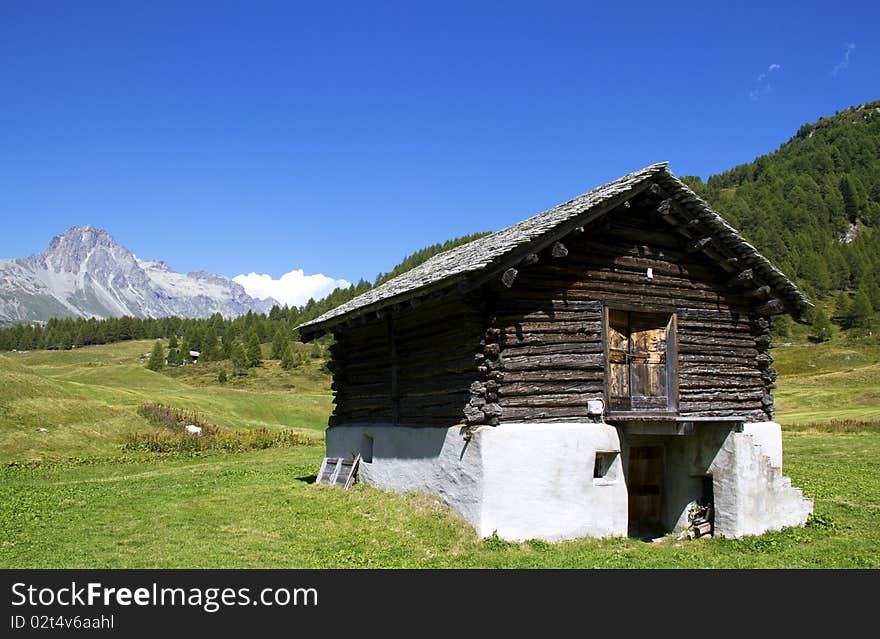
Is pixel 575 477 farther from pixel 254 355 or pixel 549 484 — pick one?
pixel 254 355

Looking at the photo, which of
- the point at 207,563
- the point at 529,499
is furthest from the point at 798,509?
the point at 207,563

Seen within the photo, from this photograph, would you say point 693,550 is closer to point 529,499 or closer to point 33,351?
point 529,499

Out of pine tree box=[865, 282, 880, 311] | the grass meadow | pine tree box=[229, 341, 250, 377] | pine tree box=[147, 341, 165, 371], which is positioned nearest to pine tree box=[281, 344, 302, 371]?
pine tree box=[229, 341, 250, 377]

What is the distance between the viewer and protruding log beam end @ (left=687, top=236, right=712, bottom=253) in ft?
54.5

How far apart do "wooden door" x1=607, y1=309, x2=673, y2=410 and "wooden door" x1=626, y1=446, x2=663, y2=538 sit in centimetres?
165

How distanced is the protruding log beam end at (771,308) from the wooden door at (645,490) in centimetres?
424

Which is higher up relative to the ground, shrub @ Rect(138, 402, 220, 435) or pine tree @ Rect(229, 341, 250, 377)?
pine tree @ Rect(229, 341, 250, 377)

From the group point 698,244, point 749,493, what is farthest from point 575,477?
point 698,244

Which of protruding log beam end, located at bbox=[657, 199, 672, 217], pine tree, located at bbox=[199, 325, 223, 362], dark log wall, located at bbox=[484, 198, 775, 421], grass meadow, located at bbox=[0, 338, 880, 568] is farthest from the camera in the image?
pine tree, located at bbox=[199, 325, 223, 362]

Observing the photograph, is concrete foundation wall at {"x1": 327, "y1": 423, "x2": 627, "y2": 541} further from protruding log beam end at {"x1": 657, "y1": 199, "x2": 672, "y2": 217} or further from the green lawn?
the green lawn

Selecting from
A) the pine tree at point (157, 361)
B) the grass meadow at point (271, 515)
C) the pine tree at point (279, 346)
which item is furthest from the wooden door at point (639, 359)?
the pine tree at point (157, 361)

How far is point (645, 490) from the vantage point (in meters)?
17.3

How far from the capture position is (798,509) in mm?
16047

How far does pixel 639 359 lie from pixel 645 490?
3416 mm
